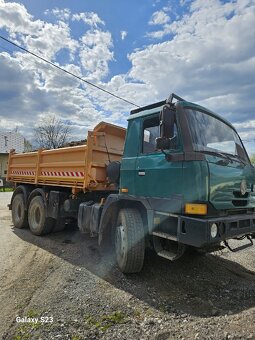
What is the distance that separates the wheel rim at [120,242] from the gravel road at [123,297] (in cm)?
35

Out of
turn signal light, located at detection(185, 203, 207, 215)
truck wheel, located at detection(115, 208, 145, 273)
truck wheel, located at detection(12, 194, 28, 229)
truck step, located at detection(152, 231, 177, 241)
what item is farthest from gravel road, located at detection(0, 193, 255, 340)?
truck wheel, located at detection(12, 194, 28, 229)

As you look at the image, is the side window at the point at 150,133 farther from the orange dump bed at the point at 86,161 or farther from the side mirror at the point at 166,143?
the orange dump bed at the point at 86,161

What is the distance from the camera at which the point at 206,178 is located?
159 inches

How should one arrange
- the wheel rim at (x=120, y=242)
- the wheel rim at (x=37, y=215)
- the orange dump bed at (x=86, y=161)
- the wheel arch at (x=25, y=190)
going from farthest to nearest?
the wheel arch at (x=25, y=190), the wheel rim at (x=37, y=215), the orange dump bed at (x=86, y=161), the wheel rim at (x=120, y=242)

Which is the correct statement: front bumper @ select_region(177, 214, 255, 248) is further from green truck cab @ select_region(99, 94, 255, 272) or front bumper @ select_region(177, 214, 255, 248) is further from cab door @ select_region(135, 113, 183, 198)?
cab door @ select_region(135, 113, 183, 198)

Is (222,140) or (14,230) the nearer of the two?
(222,140)

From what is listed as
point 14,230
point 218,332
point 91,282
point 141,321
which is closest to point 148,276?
point 91,282

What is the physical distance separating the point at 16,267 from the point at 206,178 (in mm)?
3707

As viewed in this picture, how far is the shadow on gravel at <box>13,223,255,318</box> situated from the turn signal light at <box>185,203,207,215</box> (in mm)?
1180

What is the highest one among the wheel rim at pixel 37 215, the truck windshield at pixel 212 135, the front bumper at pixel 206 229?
the truck windshield at pixel 212 135

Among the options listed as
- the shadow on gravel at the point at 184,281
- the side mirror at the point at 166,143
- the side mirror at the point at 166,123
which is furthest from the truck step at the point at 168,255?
the side mirror at the point at 166,123

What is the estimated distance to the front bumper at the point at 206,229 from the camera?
3.86 metres

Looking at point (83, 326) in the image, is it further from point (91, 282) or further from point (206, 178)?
point (206, 178)

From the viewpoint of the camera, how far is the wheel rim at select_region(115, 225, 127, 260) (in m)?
4.92
